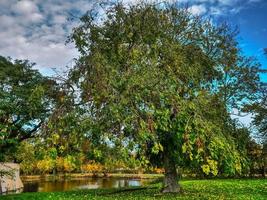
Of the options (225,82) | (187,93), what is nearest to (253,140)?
(225,82)

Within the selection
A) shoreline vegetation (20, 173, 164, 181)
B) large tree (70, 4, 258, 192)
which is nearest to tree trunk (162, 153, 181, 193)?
large tree (70, 4, 258, 192)

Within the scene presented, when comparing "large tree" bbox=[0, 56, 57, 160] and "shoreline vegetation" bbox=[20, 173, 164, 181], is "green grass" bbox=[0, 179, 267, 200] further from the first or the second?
"shoreline vegetation" bbox=[20, 173, 164, 181]

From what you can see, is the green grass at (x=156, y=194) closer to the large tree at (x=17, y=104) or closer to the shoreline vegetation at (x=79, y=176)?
the large tree at (x=17, y=104)

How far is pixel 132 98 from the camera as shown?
18.6 metres

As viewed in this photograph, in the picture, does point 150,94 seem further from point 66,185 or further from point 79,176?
point 79,176

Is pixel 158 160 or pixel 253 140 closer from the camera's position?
pixel 158 160

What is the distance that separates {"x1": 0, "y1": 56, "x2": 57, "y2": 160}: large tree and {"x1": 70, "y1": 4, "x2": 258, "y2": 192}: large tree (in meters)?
6.96

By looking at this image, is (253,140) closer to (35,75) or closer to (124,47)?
(35,75)

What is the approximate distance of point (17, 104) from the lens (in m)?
31.1

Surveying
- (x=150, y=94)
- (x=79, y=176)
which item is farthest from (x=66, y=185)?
(x=150, y=94)

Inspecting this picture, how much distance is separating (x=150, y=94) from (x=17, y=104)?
15369 millimetres

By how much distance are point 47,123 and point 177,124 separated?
239 inches

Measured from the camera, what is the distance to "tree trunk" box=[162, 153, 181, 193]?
23.3 meters

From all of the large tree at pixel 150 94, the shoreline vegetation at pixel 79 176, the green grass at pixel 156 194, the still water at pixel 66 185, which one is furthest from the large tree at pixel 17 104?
the shoreline vegetation at pixel 79 176
